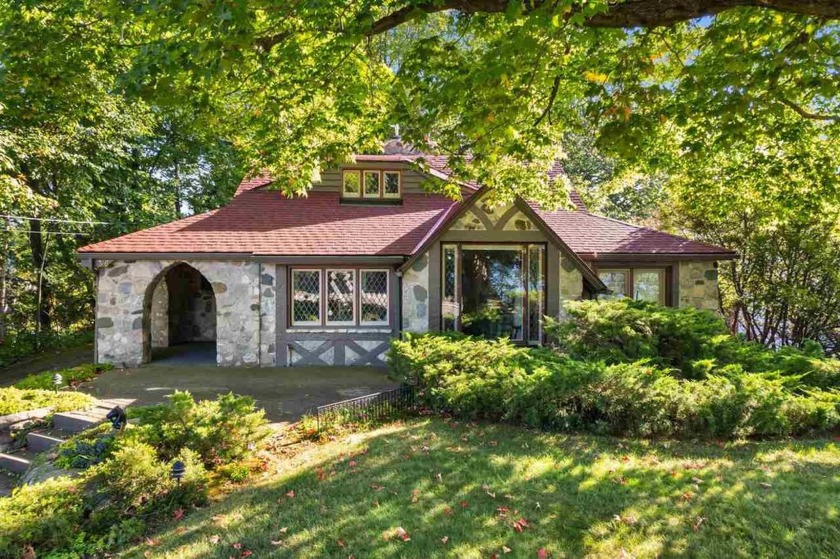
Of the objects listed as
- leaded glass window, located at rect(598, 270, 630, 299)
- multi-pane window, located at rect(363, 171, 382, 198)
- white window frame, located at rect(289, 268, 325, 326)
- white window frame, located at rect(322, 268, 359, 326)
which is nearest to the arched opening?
white window frame, located at rect(289, 268, 325, 326)

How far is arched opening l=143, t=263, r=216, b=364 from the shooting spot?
13453mm

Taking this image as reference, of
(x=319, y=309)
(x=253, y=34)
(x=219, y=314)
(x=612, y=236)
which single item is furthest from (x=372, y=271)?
(x=253, y=34)

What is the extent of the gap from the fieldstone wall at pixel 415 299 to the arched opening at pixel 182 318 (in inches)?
217

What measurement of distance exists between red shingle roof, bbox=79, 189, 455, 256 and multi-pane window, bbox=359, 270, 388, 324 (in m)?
0.74

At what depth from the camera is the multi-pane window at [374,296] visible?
11.9 metres

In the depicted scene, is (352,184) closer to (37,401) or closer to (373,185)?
(373,185)

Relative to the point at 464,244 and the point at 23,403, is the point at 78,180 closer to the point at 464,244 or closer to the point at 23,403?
the point at 23,403

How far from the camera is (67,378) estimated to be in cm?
990

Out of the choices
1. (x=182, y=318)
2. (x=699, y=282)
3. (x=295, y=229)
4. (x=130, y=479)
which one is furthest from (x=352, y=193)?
(x=130, y=479)

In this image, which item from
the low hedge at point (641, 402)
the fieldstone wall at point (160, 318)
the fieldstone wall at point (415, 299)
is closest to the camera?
the low hedge at point (641, 402)

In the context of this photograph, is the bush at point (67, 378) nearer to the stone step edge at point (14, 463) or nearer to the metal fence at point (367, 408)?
the stone step edge at point (14, 463)

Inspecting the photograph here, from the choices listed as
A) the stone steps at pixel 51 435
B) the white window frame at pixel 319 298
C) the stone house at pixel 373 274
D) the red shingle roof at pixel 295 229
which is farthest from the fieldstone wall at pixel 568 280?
the stone steps at pixel 51 435

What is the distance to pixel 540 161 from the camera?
10.8 metres

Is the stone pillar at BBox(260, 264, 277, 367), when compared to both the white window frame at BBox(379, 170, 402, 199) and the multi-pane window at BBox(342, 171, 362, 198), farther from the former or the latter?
the white window frame at BBox(379, 170, 402, 199)
